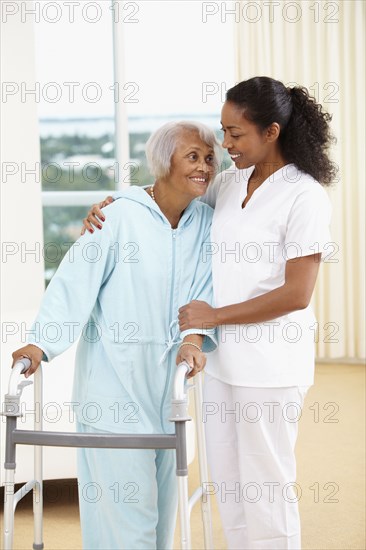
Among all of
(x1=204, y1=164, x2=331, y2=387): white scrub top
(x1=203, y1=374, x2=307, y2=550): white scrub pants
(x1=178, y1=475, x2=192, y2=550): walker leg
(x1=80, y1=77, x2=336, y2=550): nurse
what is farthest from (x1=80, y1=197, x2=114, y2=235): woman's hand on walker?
(x1=178, y1=475, x2=192, y2=550): walker leg

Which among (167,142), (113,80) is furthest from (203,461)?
(113,80)

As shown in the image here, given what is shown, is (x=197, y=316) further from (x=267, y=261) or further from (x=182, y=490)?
(x=182, y=490)

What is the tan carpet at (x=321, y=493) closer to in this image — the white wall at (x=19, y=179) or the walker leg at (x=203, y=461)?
the walker leg at (x=203, y=461)

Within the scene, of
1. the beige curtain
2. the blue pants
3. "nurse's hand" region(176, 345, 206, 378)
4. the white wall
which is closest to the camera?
"nurse's hand" region(176, 345, 206, 378)

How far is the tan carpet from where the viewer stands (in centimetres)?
318

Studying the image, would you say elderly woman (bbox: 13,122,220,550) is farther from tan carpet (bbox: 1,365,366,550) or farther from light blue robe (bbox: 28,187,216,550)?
tan carpet (bbox: 1,365,366,550)

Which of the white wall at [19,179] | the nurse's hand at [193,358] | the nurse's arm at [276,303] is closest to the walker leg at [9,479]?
the nurse's hand at [193,358]

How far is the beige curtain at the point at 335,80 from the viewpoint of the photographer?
5.73m

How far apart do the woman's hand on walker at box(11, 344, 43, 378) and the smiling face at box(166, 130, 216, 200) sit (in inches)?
22.8

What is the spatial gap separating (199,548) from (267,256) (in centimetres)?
133

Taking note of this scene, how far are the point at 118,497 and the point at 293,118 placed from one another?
3.72 feet

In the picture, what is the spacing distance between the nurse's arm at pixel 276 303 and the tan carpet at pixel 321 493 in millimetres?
1174

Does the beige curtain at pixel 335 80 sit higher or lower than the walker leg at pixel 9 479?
higher

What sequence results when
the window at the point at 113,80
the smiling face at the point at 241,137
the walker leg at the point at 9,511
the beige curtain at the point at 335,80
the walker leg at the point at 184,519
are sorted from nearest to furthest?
the walker leg at the point at 184,519
the walker leg at the point at 9,511
the smiling face at the point at 241,137
the beige curtain at the point at 335,80
the window at the point at 113,80
